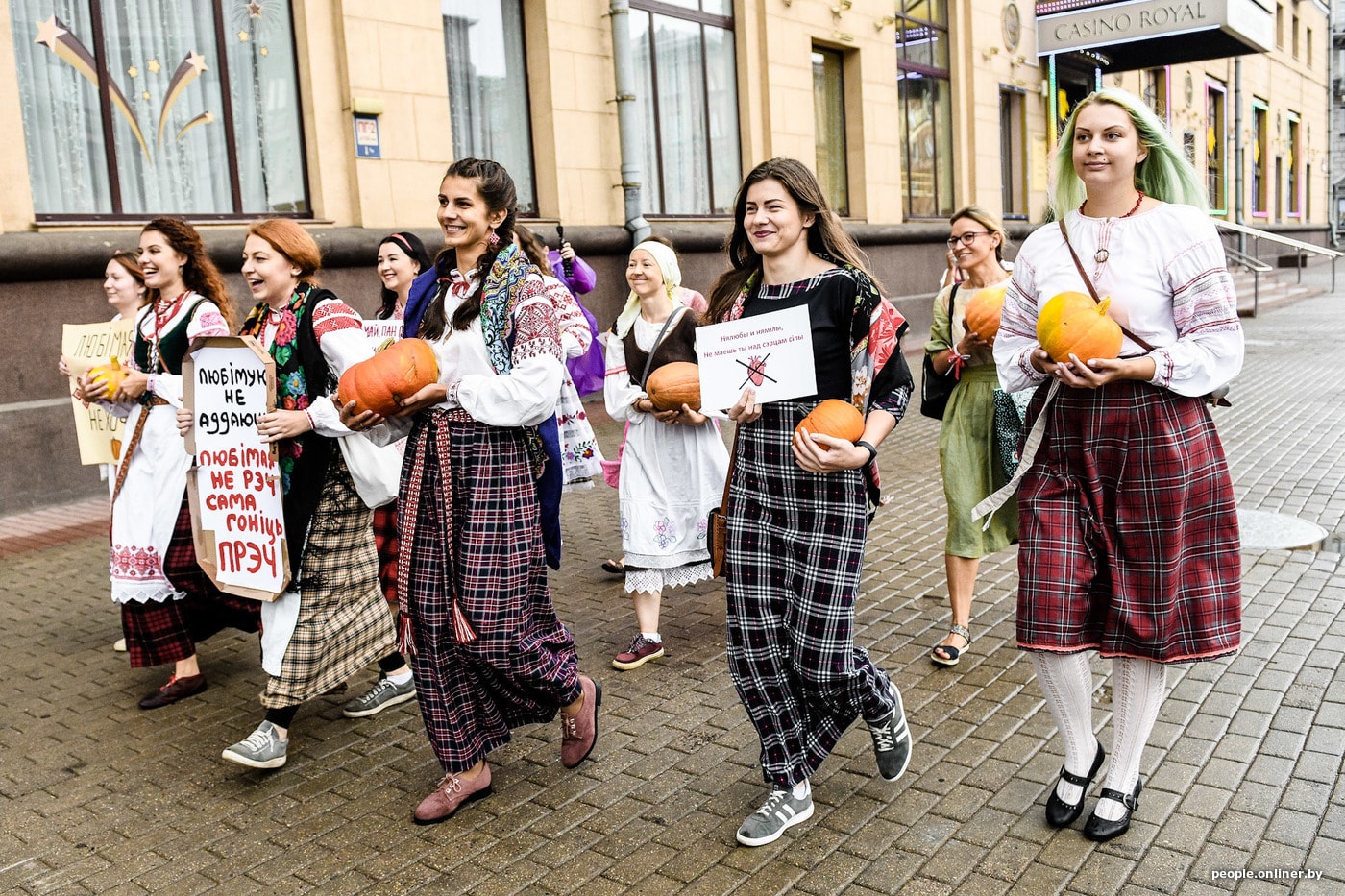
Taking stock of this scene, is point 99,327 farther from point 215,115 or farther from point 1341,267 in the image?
point 1341,267

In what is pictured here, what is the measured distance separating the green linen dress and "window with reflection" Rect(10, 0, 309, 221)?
719 cm

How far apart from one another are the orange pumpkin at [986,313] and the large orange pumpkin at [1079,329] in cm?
144

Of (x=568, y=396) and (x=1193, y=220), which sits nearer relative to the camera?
(x=1193, y=220)

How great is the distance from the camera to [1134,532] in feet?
10.8

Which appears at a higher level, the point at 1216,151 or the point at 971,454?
the point at 1216,151

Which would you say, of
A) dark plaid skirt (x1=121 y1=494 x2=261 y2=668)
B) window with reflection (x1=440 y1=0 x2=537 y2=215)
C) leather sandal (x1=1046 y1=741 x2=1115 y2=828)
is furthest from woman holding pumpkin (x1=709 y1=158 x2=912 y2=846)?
window with reflection (x1=440 y1=0 x2=537 y2=215)

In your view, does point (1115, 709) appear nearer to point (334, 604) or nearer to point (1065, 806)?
point (1065, 806)

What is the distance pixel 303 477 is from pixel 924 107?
1676cm

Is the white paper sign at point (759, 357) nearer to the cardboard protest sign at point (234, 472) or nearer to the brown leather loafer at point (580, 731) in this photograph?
the brown leather loafer at point (580, 731)

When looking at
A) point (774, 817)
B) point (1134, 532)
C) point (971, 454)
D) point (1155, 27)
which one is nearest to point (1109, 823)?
point (1134, 532)

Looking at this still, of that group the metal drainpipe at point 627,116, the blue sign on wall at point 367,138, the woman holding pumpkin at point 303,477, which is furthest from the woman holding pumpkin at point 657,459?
the metal drainpipe at point 627,116

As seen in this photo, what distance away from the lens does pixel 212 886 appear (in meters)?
3.39

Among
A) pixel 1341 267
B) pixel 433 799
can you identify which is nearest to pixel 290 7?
pixel 433 799

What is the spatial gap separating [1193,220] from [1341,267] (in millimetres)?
42492
